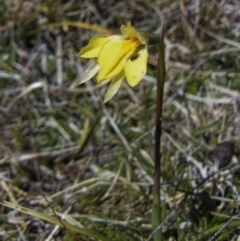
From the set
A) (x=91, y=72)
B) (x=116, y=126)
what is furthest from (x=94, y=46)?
(x=116, y=126)

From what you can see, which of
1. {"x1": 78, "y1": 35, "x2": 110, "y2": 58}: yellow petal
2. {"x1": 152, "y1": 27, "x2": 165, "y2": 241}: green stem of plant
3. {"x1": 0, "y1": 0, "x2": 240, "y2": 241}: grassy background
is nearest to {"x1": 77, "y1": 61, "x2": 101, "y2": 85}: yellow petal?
{"x1": 78, "y1": 35, "x2": 110, "y2": 58}: yellow petal

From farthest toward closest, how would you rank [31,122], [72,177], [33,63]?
[33,63], [31,122], [72,177]

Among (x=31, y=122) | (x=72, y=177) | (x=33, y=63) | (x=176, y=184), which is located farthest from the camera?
(x=33, y=63)

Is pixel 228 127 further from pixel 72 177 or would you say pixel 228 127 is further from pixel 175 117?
pixel 72 177

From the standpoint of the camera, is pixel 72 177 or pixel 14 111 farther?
pixel 14 111

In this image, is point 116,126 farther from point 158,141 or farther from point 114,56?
point 114,56

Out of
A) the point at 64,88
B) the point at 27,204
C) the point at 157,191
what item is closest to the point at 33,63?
the point at 64,88

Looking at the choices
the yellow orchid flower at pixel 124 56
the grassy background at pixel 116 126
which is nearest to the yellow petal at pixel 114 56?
the yellow orchid flower at pixel 124 56

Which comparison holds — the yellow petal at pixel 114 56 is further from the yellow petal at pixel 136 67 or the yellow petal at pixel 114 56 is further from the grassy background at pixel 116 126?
the grassy background at pixel 116 126
